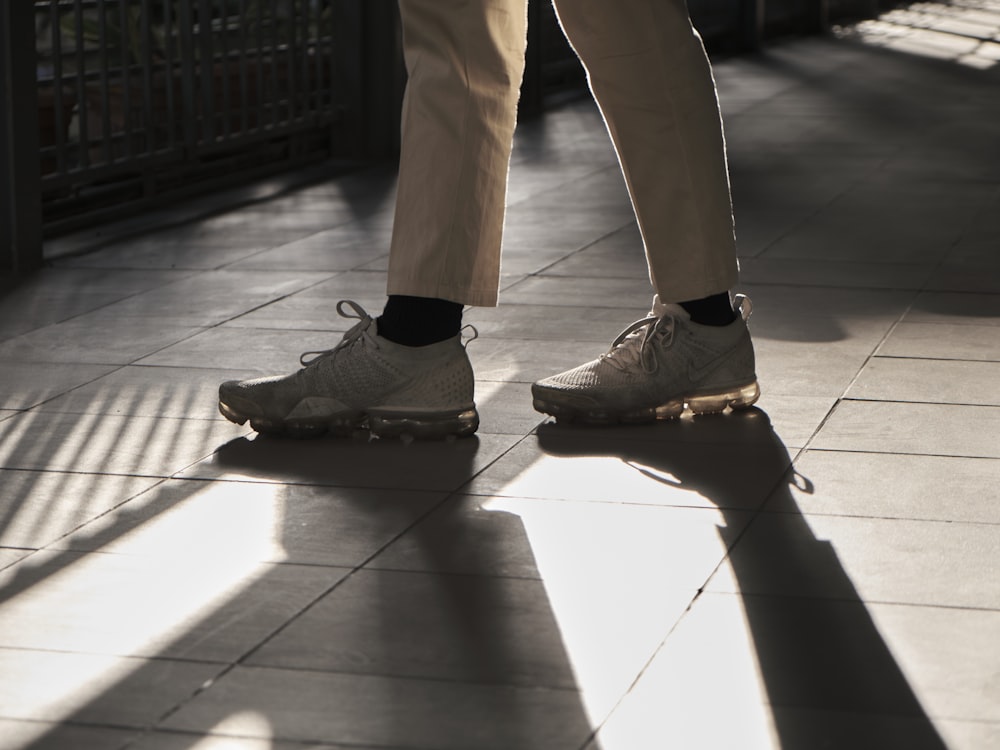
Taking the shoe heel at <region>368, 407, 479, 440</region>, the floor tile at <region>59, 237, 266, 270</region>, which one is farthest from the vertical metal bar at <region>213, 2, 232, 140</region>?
the shoe heel at <region>368, 407, 479, 440</region>

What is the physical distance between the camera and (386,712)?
1.61m

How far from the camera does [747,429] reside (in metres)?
2.70

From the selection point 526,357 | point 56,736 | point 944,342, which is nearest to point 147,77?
point 526,357

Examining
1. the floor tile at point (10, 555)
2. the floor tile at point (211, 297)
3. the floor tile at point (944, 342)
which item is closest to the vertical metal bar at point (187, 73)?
the floor tile at point (211, 297)

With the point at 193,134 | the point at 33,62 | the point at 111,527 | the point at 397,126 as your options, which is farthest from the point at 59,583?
the point at 397,126

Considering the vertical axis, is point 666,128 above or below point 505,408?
above

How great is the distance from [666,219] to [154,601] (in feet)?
3.70

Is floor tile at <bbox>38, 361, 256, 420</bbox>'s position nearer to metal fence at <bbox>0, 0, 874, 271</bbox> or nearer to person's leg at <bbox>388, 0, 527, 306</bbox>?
person's leg at <bbox>388, 0, 527, 306</bbox>

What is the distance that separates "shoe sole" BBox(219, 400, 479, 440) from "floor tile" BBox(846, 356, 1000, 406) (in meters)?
0.67

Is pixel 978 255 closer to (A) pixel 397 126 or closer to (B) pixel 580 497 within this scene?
(B) pixel 580 497

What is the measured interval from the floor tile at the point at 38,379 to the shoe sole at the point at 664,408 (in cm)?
85

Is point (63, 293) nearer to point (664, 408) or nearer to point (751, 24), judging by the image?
point (664, 408)

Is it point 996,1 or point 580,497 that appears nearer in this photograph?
point 580,497

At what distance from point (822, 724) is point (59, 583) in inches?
34.5
